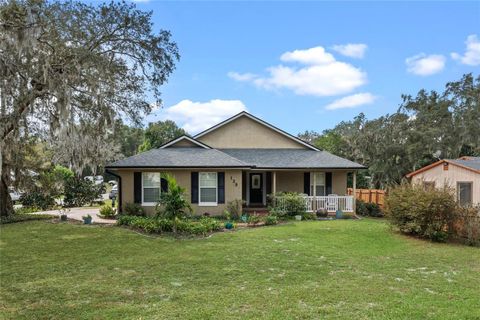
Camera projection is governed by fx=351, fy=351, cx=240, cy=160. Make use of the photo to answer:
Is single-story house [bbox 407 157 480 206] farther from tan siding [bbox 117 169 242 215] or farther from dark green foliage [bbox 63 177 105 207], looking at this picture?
dark green foliage [bbox 63 177 105 207]

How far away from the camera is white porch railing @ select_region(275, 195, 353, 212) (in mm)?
16984

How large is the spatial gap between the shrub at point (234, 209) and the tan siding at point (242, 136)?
17.3 feet

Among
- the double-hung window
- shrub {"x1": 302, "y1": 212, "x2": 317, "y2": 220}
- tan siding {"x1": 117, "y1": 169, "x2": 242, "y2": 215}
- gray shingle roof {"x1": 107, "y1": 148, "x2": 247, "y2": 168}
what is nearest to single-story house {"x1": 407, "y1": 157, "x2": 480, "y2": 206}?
shrub {"x1": 302, "y1": 212, "x2": 317, "y2": 220}

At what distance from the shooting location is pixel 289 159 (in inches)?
736

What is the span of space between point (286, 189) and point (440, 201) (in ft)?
29.2

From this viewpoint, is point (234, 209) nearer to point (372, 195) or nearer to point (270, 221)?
point (270, 221)

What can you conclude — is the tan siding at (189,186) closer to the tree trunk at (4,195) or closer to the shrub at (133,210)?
the shrub at (133,210)

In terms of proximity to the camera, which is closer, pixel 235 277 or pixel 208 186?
pixel 235 277

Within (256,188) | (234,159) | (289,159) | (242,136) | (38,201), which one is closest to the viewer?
(234,159)

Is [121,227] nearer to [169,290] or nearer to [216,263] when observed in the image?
[216,263]

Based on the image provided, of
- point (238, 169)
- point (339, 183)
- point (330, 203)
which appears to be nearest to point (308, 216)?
point (330, 203)

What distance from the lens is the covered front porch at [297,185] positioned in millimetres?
17797

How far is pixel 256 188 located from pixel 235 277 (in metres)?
12.3

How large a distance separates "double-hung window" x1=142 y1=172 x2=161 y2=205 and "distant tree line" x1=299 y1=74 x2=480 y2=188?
1889 cm
